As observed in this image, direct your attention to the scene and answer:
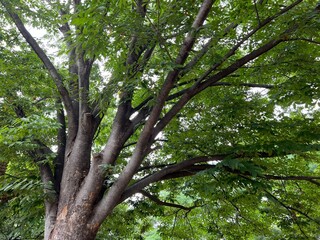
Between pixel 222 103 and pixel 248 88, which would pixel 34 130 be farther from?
pixel 248 88

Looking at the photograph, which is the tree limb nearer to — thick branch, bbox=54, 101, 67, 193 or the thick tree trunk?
thick branch, bbox=54, 101, 67, 193

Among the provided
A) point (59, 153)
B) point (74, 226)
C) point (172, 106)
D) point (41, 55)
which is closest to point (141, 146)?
point (172, 106)

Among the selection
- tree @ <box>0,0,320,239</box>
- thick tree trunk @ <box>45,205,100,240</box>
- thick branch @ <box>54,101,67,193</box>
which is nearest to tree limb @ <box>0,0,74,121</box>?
tree @ <box>0,0,320,239</box>

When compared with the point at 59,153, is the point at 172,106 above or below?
above

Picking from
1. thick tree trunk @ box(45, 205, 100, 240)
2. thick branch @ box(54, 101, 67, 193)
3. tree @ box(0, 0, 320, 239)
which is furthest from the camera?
thick branch @ box(54, 101, 67, 193)

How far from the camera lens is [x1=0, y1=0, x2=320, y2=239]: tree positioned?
2.40 m

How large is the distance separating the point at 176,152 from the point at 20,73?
259 cm

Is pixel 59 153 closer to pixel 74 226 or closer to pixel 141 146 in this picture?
pixel 74 226

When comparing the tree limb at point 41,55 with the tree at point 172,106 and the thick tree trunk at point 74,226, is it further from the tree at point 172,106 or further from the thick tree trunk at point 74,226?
the thick tree trunk at point 74,226

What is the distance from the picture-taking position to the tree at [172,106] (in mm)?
2400

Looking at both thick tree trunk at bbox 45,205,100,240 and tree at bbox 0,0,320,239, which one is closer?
tree at bbox 0,0,320,239

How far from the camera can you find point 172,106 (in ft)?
11.4

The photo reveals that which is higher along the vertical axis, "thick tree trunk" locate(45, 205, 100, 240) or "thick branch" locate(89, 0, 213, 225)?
"thick branch" locate(89, 0, 213, 225)

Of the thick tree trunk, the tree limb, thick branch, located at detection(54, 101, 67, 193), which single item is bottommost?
the thick tree trunk
